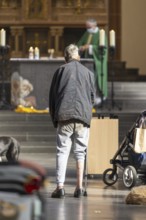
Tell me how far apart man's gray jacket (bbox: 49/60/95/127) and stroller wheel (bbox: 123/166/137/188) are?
140cm

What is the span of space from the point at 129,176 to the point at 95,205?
1.77m

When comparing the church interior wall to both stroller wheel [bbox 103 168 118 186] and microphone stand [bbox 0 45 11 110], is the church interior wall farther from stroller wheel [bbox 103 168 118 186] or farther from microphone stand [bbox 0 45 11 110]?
stroller wheel [bbox 103 168 118 186]

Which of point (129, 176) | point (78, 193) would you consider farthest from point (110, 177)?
point (78, 193)

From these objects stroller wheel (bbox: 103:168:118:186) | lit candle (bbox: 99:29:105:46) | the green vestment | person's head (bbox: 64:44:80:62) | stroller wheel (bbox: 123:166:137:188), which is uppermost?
person's head (bbox: 64:44:80:62)

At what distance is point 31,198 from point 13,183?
77 millimetres

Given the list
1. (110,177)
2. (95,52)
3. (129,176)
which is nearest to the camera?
(129,176)

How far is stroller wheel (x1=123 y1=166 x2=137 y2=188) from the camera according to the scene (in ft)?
32.3

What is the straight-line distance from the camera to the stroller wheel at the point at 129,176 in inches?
388

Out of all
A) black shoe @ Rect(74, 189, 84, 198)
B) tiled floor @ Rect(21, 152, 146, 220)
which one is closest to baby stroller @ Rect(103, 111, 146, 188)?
tiled floor @ Rect(21, 152, 146, 220)

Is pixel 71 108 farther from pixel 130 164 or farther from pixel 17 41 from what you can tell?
pixel 17 41

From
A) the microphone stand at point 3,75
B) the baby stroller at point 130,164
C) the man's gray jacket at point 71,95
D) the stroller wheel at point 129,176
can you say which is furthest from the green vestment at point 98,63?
the man's gray jacket at point 71,95

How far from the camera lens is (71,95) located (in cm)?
866

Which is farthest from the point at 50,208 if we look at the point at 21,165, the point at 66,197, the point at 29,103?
the point at 29,103

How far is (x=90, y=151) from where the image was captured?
36.0 feet
